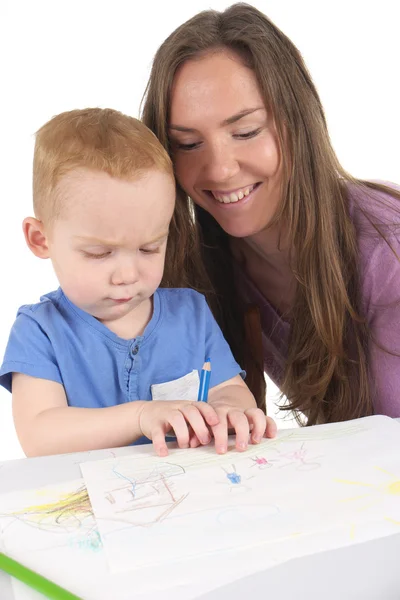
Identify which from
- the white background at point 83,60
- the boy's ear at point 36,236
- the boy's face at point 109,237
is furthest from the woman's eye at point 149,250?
the white background at point 83,60

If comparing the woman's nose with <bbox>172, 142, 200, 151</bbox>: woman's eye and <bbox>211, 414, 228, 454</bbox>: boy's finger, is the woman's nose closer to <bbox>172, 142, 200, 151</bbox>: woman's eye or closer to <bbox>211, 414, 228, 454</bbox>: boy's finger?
<bbox>172, 142, 200, 151</bbox>: woman's eye

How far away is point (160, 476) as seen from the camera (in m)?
0.84

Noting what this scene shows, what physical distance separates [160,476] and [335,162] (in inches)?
30.2

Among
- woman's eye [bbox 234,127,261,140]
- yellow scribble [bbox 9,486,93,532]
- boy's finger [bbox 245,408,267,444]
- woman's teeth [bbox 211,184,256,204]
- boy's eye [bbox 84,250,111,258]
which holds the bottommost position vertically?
boy's finger [bbox 245,408,267,444]

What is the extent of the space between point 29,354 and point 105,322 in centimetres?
12

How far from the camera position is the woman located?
51.5 inches

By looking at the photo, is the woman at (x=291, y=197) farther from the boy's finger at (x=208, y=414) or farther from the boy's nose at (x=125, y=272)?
the boy's finger at (x=208, y=414)

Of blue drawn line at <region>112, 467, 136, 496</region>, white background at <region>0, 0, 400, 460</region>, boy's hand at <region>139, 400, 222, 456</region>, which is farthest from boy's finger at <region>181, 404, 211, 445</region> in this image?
white background at <region>0, 0, 400, 460</region>

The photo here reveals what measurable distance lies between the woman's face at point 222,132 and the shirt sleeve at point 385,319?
217 millimetres

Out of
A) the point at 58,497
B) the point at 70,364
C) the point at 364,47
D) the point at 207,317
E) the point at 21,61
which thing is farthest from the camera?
the point at 364,47

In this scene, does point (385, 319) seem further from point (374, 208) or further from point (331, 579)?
point (331, 579)

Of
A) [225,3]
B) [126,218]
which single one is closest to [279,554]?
[126,218]

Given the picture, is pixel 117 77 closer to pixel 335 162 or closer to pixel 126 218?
pixel 335 162

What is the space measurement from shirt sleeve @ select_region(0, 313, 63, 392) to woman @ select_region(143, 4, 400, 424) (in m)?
0.40
